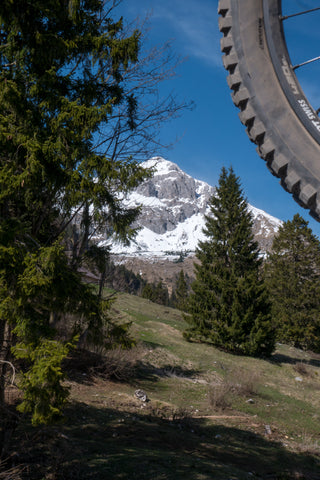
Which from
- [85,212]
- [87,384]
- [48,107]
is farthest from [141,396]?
[48,107]

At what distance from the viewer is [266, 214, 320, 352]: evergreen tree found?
1137 inches

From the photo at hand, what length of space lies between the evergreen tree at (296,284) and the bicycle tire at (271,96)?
94.2 ft

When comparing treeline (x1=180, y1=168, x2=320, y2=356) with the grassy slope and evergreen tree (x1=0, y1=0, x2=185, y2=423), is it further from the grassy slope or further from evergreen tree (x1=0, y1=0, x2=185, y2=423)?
evergreen tree (x1=0, y1=0, x2=185, y2=423)

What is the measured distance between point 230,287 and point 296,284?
420 inches

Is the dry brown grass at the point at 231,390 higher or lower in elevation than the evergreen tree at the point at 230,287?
lower

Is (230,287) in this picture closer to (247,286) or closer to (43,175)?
(247,286)

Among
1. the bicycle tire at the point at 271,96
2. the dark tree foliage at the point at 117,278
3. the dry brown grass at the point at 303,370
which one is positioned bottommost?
the dry brown grass at the point at 303,370

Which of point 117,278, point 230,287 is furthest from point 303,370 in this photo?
point 117,278

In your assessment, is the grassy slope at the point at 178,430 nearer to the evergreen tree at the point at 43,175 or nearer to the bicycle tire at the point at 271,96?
the evergreen tree at the point at 43,175

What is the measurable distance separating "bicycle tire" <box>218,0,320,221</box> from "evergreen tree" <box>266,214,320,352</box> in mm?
28703

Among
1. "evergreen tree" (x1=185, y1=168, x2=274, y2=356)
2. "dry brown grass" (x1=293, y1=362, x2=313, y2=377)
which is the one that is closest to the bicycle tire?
"dry brown grass" (x1=293, y1=362, x2=313, y2=377)

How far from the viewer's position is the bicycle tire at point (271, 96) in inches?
83.0

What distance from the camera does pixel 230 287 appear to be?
22594mm

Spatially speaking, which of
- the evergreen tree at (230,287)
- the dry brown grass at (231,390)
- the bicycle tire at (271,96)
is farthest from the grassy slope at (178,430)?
the evergreen tree at (230,287)
